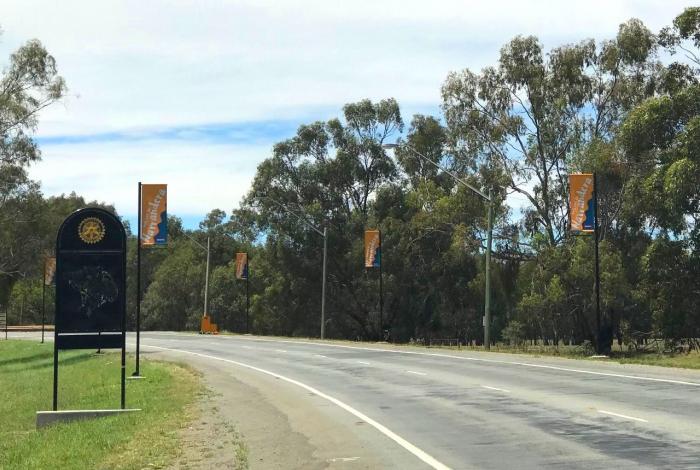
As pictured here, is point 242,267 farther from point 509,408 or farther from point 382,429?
point 382,429

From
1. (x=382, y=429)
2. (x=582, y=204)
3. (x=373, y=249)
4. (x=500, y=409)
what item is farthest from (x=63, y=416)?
(x=373, y=249)

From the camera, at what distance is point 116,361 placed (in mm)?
32625

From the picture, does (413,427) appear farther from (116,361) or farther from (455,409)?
(116,361)

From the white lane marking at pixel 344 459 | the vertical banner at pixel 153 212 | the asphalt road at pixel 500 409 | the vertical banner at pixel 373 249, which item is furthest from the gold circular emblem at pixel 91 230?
the vertical banner at pixel 373 249

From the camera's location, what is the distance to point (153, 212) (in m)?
27.6

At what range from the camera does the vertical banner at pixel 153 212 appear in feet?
88.5

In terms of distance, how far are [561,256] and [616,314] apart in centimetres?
572

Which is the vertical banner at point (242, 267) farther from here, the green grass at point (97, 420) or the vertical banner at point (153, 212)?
the vertical banner at point (153, 212)

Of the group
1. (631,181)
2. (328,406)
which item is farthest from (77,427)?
(631,181)

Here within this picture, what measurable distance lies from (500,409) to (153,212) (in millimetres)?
16618

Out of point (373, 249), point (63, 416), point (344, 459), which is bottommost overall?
point (63, 416)

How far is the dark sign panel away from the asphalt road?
13.9 feet

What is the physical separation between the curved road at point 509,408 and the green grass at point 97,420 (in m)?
2.89

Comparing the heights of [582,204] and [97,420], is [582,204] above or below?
above
